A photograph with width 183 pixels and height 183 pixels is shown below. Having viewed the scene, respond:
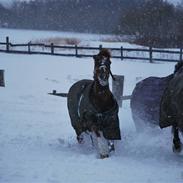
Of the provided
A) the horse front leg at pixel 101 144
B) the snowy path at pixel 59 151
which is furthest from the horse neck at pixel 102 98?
the snowy path at pixel 59 151

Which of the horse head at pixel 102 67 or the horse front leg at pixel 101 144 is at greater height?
the horse head at pixel 102 67

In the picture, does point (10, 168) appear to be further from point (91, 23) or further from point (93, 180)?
point (91, 23)

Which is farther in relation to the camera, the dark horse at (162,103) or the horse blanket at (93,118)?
the horse blanket at (93,118)

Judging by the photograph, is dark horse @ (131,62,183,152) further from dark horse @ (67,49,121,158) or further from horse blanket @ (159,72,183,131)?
dark horse @ (67,49,121,158)

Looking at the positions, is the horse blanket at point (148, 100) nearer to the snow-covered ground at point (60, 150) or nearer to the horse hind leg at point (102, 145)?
the snow-covered ground at point (60, 150)

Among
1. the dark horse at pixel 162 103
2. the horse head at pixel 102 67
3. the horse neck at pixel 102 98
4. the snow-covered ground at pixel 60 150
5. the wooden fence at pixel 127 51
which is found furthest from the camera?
the wooden fence at pixel 127 51

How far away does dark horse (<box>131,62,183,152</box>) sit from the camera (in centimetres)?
645

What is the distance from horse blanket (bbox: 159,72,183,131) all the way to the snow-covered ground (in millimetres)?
572

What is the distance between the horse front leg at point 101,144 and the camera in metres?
6.89

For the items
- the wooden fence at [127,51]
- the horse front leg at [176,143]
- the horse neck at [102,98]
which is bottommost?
the horse front leg at [176,143]

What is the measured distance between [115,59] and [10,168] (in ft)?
65.8

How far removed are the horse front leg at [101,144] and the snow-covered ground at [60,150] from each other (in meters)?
0.14

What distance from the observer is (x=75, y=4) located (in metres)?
90.2

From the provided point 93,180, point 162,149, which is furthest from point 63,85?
point 93,180
